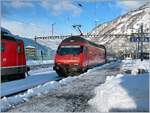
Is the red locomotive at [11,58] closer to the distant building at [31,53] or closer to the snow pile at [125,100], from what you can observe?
the snow pile at [125,100]

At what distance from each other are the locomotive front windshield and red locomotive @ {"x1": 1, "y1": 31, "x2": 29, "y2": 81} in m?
3.97

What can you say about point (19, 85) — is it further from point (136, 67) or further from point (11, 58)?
point (136, 67)

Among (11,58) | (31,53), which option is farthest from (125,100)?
(31,53)

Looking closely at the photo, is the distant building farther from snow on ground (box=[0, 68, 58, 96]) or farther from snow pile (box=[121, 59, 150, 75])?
snow on ground (box=[0, 68, 58, 96])

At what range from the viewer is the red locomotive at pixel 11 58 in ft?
73.4

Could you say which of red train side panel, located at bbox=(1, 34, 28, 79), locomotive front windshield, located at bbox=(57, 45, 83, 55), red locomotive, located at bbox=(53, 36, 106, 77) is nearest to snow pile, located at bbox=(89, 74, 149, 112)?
red train side panel, located at bbox=(1, 34, 28, 79)

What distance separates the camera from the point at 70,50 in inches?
1133

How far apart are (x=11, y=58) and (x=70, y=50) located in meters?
6.35

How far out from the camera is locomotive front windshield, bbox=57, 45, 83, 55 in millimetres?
28653

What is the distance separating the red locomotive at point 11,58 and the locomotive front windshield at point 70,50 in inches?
156

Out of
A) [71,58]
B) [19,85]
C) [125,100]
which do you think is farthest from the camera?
[71,58]

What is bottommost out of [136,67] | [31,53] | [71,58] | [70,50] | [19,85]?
[19,85]

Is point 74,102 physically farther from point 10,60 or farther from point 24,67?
point 24,67

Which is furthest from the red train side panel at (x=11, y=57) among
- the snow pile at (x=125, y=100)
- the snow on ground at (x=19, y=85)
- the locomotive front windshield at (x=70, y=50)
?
the snow pile at (x=125, y=100)
